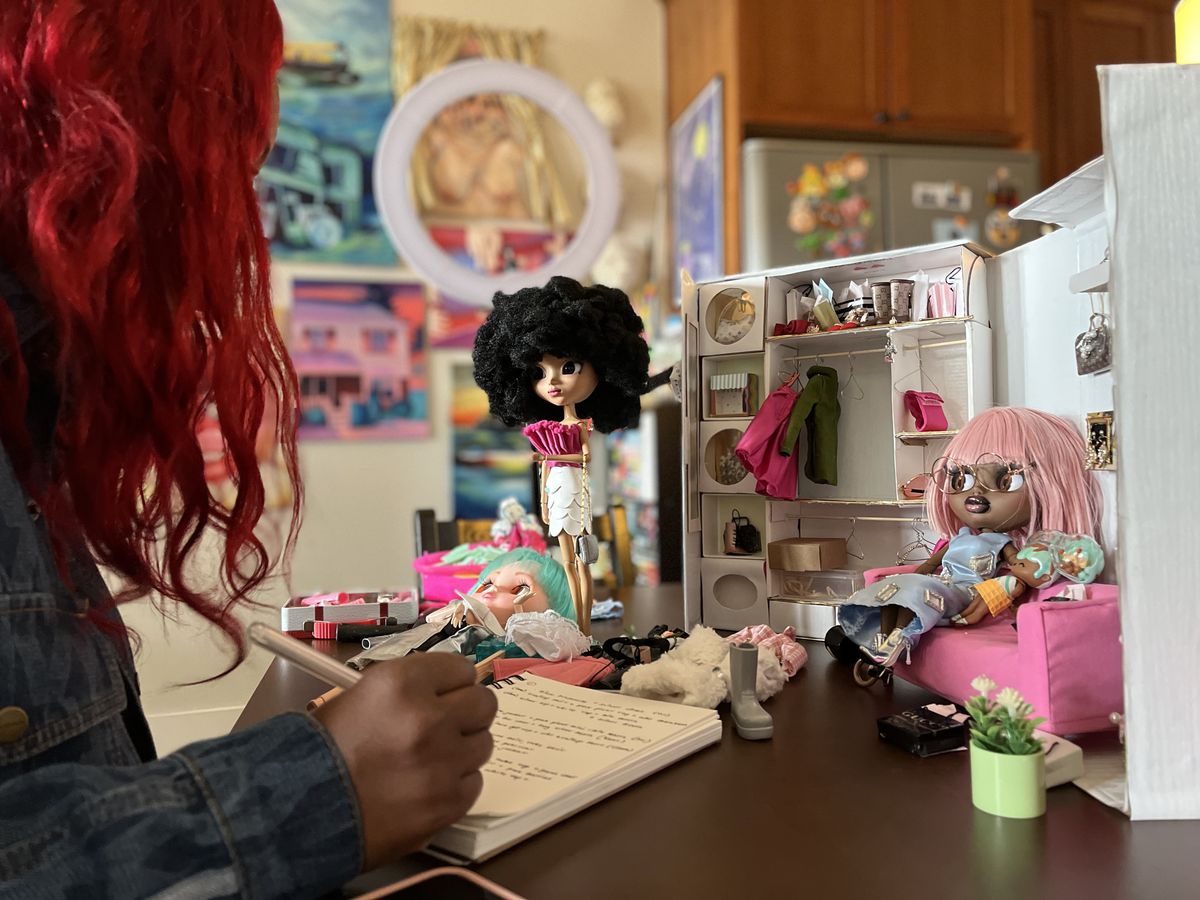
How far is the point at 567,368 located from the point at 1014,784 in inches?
23.5

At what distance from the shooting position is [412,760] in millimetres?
467

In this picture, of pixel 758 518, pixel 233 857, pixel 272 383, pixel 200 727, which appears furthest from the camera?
pixel 200 727

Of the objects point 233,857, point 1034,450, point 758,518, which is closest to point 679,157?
point 758,518

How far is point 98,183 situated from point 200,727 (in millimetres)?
2250

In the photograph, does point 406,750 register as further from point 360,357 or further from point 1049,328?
point 360,357

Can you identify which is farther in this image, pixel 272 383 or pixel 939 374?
pixel 939 374

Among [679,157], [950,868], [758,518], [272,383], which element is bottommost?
[950,868]

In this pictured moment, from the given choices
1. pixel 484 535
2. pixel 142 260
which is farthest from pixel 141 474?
pixel 484 535

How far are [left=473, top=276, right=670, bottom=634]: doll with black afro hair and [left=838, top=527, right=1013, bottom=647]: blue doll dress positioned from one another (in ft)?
0.95

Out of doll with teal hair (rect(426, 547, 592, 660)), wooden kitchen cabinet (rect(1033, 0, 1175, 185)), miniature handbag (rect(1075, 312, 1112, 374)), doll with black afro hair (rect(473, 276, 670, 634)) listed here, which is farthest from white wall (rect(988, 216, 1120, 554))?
wooden kitchen cabinet (rect(1033, 0, 1175, 185))

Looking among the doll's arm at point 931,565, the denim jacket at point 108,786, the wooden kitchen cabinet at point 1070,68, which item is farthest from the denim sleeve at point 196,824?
the wooden kitchen cabinet at point 1070,68

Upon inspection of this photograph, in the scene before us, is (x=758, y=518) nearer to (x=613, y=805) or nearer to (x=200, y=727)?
(x=613, y=805)

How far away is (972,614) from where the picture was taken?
79 centimetres

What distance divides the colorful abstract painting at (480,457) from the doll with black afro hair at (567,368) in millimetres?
1787
